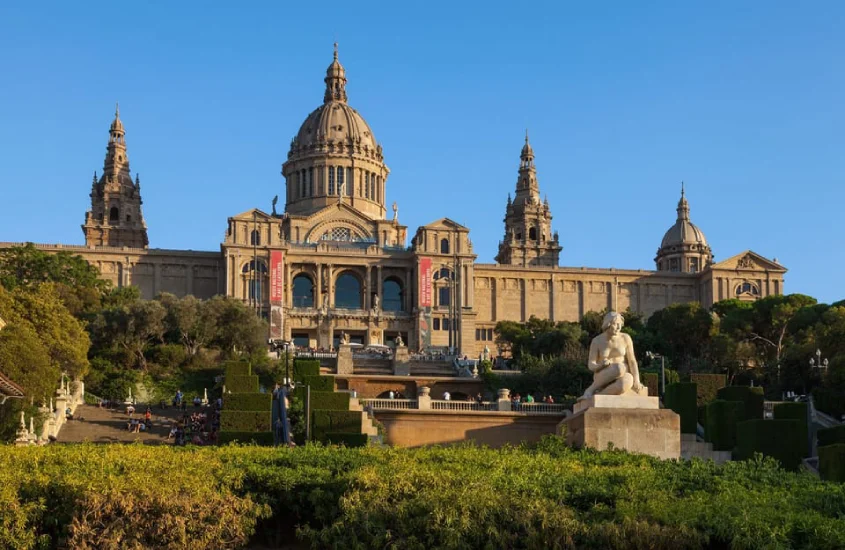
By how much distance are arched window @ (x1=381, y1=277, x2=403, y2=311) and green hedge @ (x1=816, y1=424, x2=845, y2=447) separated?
67559 millimetres

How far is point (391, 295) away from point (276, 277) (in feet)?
34.7

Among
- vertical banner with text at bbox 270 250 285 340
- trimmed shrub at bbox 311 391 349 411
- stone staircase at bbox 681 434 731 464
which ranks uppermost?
vertical banner with text at bbox 270 250 285 340

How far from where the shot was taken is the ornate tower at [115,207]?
390 feet

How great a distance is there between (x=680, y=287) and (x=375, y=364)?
49.8 meters

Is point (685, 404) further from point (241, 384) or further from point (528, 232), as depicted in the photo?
point (528, 232)

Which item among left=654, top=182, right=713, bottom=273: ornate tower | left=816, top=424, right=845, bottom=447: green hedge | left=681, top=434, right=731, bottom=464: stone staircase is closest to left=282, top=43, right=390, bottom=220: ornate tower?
left=654, top=182, right=713, bottom=273: ornate tower

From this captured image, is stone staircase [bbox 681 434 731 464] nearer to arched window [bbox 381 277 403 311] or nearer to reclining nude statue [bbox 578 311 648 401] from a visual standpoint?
reclining nude statue [bbox 578 311 648 401]

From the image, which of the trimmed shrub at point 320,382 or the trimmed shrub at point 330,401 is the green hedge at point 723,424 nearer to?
the trimmed shrub at point 330,401

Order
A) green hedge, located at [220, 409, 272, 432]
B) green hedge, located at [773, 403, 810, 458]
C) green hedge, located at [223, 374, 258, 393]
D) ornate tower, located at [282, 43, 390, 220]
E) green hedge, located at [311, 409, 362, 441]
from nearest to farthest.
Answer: green hedge, located at [220, 409, 272, 432], green hedge, located at [311, 409, 362, 441], green hedge, located at [773, 403, 810, 458], green hedge, located at [223, 374, 258, 393], ornate tower, located at [282, 43, 390, 220]

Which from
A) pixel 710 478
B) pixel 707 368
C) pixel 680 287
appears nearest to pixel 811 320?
pixel 707 368

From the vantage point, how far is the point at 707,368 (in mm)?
76062

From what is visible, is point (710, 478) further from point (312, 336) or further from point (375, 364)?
Answer: point (312, 336)

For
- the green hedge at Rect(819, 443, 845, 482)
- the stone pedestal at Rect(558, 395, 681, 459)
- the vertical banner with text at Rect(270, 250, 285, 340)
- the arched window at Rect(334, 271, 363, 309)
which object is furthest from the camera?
the arched window at Rect(334, 271, 363, 309)

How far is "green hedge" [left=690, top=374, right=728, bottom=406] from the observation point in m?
53.6
